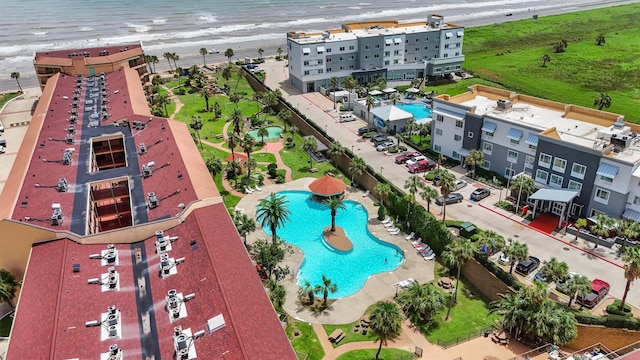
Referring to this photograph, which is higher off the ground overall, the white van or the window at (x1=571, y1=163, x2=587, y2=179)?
the window at (x1=571, y1=163, x2=587, y2=179)

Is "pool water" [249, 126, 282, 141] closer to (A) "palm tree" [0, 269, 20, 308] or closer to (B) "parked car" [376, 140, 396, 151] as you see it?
(B) "parked car" [376, 140, 396, 151]

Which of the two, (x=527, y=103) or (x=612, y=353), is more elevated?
(x=527, y=103)

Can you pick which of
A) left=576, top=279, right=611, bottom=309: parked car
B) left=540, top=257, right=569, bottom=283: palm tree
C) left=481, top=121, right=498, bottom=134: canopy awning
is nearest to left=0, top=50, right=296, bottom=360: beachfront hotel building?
left=540, top=257, right=569, bottom=283: palm tree

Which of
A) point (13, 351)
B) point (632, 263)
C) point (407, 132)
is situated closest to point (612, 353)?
point (632, 263)

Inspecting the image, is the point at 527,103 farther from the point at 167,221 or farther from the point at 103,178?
the point at 103,178

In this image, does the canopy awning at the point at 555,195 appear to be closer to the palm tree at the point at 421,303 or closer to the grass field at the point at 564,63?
the palm tree at the point at 421,303

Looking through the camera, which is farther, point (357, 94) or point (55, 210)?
point (357, 94)

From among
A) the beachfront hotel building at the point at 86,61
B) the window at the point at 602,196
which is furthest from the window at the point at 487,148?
the beachfront hotel building at the point at 86,61
